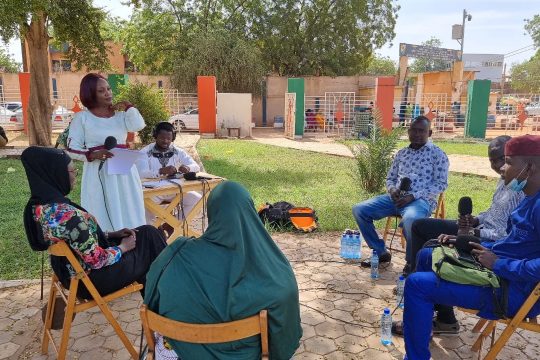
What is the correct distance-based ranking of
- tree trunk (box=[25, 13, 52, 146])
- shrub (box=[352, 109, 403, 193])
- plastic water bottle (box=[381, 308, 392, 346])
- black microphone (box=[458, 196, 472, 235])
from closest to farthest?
plastic water bottle (box=[381, 308, 392, 346]), black microphone (box=[458, 196, 472, 235]), shrub (box=[352, 109, 403, 193]), tree trunk (box=[25, 13, 52, 146])

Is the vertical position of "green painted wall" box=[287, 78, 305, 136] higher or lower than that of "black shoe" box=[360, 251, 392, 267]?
higher

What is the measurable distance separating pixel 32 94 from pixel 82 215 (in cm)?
1042

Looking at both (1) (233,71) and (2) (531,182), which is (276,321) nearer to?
(2) (531,182)

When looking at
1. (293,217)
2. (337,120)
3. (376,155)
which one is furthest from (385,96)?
(293,217)

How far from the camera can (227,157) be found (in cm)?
1162

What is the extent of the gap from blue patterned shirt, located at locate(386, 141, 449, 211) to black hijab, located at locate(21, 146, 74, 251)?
309 cm

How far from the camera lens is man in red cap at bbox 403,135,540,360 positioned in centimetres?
224

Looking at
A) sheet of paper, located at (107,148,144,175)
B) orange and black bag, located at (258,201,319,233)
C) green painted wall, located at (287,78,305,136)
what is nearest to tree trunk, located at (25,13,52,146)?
orange and black bag, located at (258,201,319,233)

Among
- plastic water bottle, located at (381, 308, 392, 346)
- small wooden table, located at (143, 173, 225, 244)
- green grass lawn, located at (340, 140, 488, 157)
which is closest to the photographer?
plastic water bottle, located at (381, 308, 392, 346)

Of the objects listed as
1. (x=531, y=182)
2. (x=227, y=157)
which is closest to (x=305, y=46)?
(x=227, y=157)

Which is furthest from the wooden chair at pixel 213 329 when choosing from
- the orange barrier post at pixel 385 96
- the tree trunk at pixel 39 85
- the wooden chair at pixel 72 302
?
the orange barrier post at pixel 385 96

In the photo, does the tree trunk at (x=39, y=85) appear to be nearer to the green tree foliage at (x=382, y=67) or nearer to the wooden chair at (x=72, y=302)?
the wooden chair at (x=72, y=302)

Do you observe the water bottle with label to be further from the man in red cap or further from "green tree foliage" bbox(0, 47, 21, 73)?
"green tree foliage" bbox(0, 47, 21, 73)

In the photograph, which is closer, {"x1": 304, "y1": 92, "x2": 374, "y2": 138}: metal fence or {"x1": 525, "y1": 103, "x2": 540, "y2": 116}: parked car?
{"x1": 304, "y1": 92, "x2": 374, "y2": 138}: metal fence
